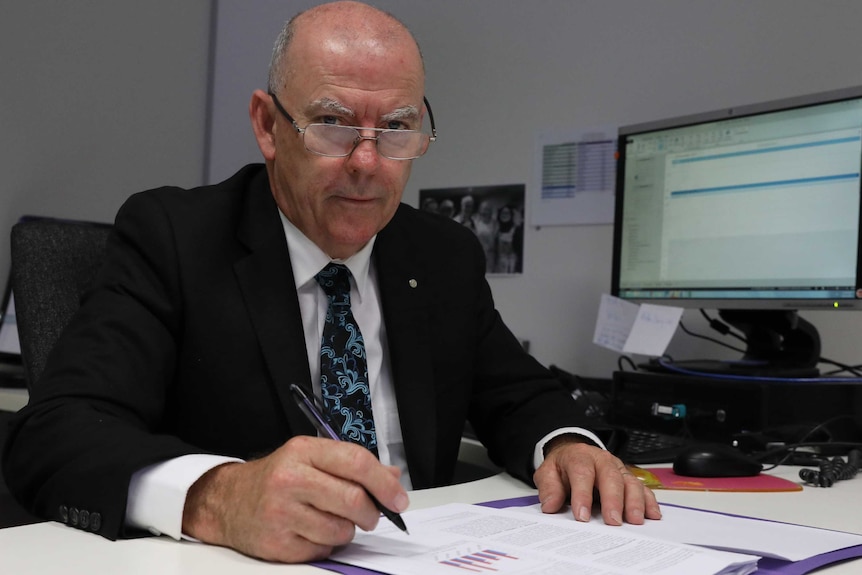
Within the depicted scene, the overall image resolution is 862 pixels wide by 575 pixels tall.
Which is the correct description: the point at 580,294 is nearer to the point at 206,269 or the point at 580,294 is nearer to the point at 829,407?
the point at 829,407

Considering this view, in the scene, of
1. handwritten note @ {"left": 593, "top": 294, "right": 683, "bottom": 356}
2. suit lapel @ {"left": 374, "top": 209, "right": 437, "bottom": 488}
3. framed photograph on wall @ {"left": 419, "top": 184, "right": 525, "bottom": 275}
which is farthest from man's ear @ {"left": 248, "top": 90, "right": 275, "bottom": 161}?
framed photograph on wall @ {"left": 419, "top": 184, "right": 525, "bottom": 275}

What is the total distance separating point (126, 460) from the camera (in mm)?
833

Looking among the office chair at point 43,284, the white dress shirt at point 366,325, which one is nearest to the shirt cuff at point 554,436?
the white dress shirt at point 366,325

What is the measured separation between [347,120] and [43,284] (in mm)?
499

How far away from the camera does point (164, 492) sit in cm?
78

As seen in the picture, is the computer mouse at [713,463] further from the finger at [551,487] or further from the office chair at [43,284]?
the office chair at [43,284]

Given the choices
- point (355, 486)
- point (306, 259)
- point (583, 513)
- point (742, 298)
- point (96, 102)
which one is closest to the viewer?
point (355, 486)

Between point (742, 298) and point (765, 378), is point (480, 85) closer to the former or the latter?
point (742, 298)

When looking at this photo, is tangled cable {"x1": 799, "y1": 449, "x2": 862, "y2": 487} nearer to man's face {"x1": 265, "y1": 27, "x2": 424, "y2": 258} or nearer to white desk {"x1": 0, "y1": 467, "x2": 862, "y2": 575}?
white desk {"x1": 0, "y1": 467, "x2": 862, "y2": 575}

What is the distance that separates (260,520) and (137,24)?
2310 millimetres

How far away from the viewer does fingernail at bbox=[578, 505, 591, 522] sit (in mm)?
888

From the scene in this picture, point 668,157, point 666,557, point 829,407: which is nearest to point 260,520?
point 666,557

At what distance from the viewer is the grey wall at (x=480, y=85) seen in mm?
1878

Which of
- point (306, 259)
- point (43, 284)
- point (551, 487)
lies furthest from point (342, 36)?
point (551, 487)
